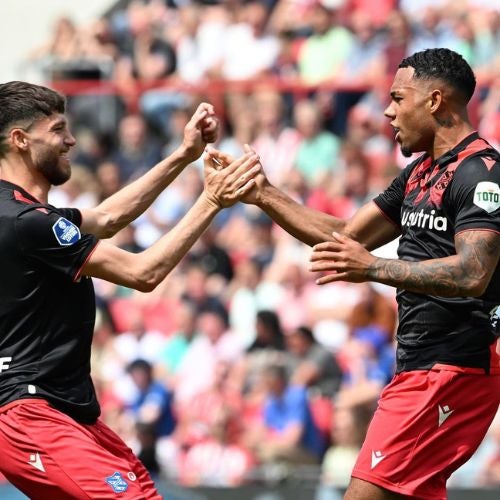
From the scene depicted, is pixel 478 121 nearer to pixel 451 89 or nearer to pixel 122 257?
pixel 451 89

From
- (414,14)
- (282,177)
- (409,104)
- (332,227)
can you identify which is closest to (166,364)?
(282,177)

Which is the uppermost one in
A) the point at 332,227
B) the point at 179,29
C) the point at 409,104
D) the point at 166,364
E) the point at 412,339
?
the point at 179,29

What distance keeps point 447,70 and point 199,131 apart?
1411 millimetres

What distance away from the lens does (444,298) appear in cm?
603

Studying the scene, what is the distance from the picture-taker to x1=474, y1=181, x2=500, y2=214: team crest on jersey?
19.0 ft

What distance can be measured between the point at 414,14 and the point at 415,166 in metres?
7.92

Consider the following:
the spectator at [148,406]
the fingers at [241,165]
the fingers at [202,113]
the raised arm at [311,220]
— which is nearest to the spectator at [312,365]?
the spectator at [148,406]

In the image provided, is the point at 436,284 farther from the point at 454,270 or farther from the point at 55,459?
the point at 55,459

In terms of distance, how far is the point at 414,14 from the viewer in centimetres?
1402

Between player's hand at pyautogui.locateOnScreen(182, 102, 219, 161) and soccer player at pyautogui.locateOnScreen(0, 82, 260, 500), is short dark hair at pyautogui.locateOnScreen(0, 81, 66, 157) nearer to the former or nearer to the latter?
soccer player at pyautogui.locateOnScreen(0, 82, 260, 500)

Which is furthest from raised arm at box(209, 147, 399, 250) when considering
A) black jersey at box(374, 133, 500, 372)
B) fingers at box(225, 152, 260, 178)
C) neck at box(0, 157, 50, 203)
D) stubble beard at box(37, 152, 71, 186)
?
neck at box(0, 157, 50, 203)

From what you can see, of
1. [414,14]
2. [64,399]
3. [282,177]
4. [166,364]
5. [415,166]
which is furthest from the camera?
[414,14]

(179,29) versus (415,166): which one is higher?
(179,29)

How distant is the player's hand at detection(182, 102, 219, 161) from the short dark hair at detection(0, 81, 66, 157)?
885 mm
